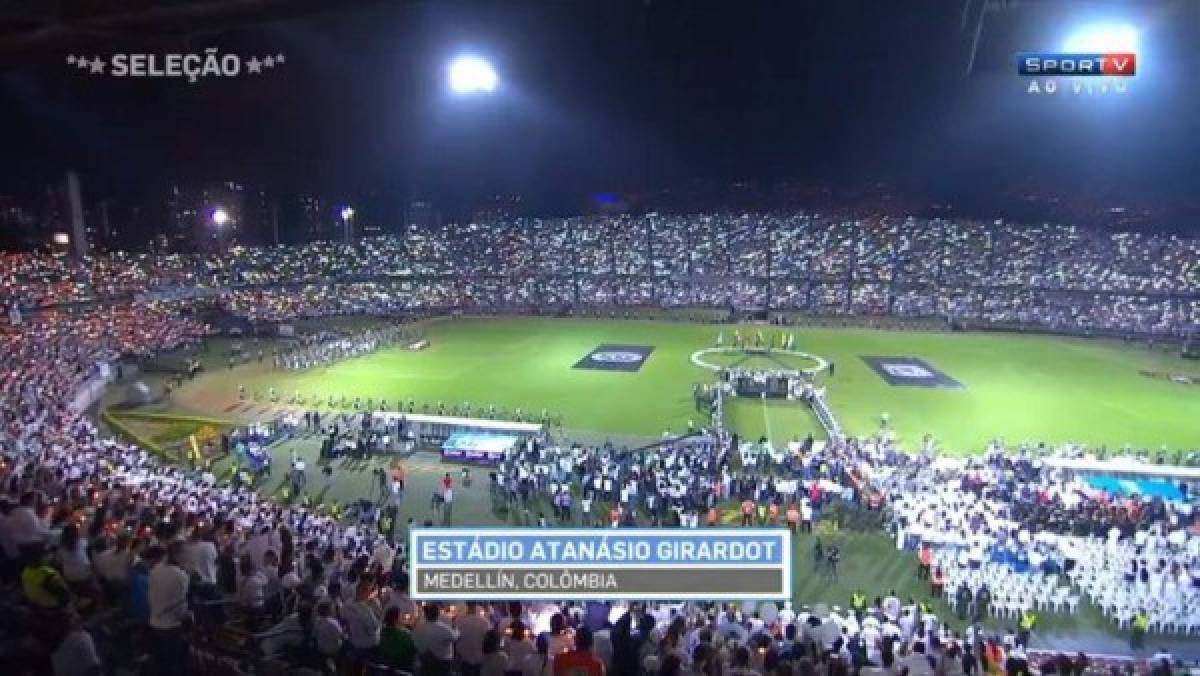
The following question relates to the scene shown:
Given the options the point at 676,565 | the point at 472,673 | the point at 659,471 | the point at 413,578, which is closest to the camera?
the point at 472,673

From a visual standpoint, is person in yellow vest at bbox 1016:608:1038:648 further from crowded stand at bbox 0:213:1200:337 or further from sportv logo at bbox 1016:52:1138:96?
crowded stand at bbox 0:213:1200:337

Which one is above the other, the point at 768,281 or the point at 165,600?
the point at 768,281

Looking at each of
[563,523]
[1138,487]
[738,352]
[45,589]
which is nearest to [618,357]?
[738,352]

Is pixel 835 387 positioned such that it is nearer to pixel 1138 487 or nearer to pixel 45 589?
pixel 1138 487

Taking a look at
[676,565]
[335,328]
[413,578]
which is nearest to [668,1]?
[676,565]

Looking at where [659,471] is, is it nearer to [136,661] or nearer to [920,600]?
[920,600]

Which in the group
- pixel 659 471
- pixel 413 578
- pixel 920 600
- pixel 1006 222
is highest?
pixel 1006 222

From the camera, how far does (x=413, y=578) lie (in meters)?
10.6

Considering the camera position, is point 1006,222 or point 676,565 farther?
point 1006,222

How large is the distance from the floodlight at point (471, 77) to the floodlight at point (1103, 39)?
108 ft

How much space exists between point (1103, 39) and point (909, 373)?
3150 cm

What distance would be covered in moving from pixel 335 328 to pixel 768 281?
37.7 m

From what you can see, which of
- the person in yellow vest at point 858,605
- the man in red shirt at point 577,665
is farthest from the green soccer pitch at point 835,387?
the man in red shirt at point 577,665

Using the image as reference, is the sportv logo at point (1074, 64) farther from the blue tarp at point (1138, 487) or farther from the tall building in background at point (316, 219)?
the tall building in background at point (316, 219)
